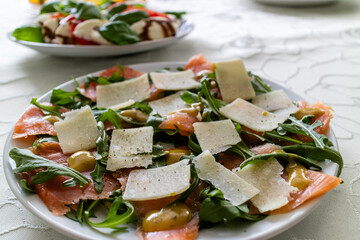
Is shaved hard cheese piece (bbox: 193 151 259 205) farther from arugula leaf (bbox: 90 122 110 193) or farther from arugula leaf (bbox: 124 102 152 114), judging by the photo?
A: arugula leaf (bbox: 124 102 152 114)

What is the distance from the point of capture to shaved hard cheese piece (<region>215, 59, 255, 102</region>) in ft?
5.88

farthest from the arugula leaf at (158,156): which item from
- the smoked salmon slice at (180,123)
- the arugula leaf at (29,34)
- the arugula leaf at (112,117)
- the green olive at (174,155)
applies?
the arugula leaf at (29,34)

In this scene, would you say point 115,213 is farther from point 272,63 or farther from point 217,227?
point 272,63

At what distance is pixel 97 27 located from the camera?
7.79 ft

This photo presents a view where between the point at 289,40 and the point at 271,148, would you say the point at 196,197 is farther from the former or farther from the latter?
the point at 289,40

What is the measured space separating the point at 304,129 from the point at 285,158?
0.22 meters

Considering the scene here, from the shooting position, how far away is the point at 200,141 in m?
1.44

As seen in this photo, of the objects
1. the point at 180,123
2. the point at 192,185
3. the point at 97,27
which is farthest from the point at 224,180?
the point at 97,27

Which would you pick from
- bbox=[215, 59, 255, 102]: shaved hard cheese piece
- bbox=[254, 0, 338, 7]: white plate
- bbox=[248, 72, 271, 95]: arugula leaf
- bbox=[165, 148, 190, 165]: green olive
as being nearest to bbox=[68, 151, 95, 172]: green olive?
bbox=[165, 148, 190, 165]: green olive

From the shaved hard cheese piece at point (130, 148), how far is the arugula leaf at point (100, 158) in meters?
0.03

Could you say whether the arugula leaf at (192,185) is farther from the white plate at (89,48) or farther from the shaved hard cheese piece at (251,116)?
the white plate at (89,48)

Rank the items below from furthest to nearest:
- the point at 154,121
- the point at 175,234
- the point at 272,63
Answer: the point at 272,63 < the point at 154,121 < the point at 175,234

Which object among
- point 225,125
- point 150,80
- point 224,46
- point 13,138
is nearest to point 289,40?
point 224,46

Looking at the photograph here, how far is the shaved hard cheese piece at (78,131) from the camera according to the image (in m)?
1.43
